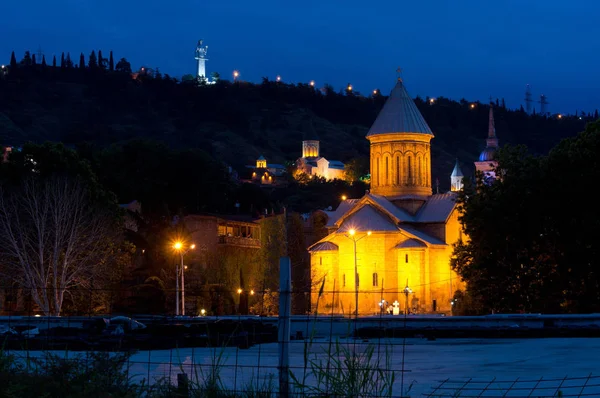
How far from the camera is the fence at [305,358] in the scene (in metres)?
11.0

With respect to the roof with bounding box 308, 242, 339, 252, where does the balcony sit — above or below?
above

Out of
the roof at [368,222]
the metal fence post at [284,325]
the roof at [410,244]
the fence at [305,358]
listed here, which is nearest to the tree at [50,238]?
the fence at [305,358]

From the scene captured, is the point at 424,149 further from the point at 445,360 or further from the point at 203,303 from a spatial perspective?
the point at 445,360

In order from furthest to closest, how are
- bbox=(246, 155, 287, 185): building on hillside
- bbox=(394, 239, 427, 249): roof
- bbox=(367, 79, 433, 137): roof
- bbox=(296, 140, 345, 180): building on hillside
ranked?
bbox=(296, 140, 345, 180): building on hillside < bbox=(246, 155, 287, 185): building on hillside < bbox=(367, 79, 433, 137): roof < bbox=(394, 239, 427, 249): roof

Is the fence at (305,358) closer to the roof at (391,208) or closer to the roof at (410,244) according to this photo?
the roof at (410,244)

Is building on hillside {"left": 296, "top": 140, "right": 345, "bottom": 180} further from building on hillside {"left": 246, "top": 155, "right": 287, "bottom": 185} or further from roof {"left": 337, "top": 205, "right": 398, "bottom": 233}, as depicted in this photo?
Answer: roof {"left": 337, "top": 205, "right": 398, "bottom": 233}

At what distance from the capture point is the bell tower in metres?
72.5

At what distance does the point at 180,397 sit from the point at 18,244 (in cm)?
3604

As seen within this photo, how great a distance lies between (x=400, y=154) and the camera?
72500mm

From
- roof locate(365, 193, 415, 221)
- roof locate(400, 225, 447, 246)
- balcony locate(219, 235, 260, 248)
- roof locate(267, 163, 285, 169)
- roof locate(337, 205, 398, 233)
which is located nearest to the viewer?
roof locate(337, 205, 398, 233)

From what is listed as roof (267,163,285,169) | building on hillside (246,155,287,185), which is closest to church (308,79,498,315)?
building on hillside (246,155,287,185)

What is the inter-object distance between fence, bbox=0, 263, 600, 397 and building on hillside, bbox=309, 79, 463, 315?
1278 inches

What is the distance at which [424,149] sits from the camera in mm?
73312

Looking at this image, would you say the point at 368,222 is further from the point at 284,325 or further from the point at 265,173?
the point at 265,173
